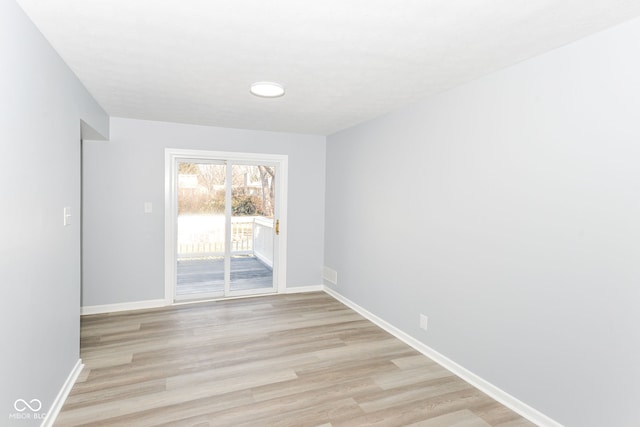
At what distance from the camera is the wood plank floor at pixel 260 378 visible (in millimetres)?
2273

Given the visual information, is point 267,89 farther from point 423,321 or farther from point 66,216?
point 423,321

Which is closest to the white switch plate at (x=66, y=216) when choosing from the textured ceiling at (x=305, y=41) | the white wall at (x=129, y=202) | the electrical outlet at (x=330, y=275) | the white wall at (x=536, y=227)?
the textured ceiling at (x=305, y=41)

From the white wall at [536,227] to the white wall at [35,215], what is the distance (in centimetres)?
292

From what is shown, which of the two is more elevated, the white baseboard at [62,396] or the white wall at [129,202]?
the white wall at [129,202]

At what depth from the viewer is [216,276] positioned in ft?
17.7

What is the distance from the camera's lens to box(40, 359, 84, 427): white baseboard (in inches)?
83.6

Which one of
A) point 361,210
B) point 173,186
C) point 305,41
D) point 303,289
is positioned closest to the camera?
point 305,41

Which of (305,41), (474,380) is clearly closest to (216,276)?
(474,380)

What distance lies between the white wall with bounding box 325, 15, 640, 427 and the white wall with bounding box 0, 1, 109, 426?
2.92m

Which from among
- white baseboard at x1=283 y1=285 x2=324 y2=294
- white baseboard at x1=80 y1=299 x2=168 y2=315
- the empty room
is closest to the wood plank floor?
the empty room

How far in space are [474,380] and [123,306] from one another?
402 centimetres

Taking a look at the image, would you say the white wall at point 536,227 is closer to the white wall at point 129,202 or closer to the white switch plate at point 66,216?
the white wall at point 129,202

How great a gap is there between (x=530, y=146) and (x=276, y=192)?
348 centimetres

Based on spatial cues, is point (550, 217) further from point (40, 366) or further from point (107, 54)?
point (40, 366)
